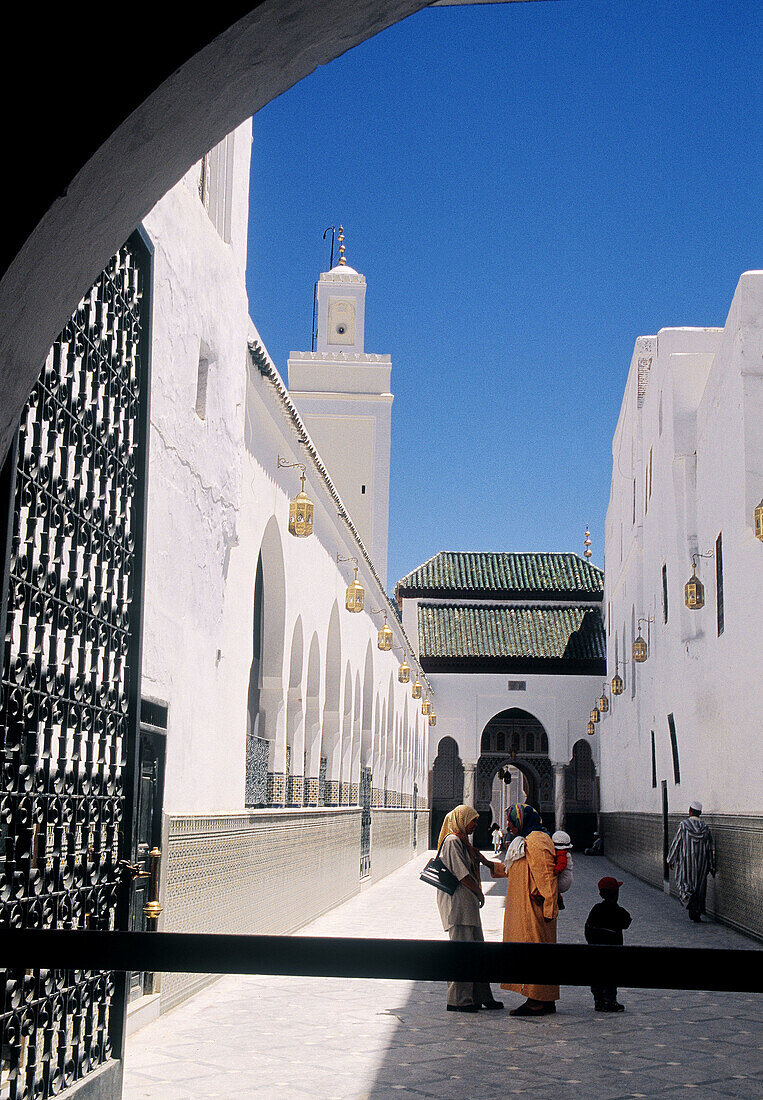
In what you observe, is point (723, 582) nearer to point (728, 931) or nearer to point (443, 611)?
point (728, 931)

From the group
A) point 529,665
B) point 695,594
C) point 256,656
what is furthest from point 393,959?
point 529,665

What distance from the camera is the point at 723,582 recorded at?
40.2ft

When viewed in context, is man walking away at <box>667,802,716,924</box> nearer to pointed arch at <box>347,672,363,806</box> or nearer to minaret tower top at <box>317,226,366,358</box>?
pointed arch at <box>347,672,363,806</box>

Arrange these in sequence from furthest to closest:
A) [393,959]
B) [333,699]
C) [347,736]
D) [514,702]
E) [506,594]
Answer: [506,594] < [514,702] < [347,736] < [333,699] < [393,959]

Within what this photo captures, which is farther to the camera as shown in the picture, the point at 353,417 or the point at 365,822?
the point at 353,417

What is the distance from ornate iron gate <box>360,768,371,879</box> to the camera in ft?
56.4

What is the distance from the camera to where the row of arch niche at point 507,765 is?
102 feet

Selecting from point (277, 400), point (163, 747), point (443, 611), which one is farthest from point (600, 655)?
point (163, 747)

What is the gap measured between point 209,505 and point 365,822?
11.0 meters

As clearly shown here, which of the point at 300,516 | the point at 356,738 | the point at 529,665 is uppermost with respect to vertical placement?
the point at 529,665

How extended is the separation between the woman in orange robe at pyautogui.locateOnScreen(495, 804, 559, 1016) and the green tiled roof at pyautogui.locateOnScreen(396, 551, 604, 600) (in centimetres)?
2751

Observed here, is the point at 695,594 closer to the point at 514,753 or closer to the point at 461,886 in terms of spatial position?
the point at 461,886

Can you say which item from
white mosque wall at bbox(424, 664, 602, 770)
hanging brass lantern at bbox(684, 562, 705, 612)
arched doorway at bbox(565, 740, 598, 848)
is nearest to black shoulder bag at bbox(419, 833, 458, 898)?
hanging brass lantern at bbox(684, 562, 705, 612)

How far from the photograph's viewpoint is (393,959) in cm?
151
